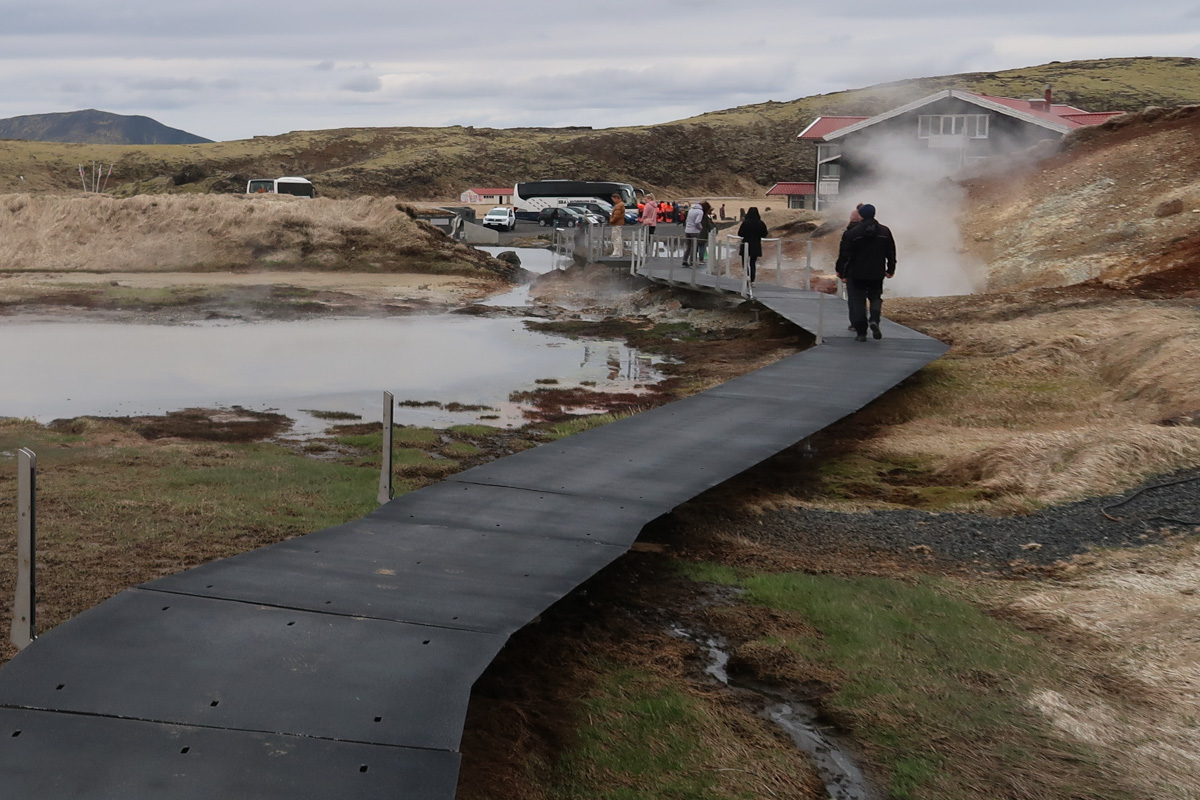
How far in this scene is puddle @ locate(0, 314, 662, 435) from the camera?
15750mm

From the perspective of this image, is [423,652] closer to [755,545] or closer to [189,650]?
[189,650]

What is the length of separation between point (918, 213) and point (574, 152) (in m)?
88.9

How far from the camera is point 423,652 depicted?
18.6 feet

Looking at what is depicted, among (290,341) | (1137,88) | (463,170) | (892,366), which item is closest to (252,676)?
(892,366)

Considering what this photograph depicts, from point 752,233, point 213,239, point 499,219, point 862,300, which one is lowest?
point 862,300

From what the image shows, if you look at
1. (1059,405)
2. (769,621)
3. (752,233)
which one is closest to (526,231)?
(752,233)

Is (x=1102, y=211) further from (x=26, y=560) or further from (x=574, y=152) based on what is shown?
(x=574, y=152)

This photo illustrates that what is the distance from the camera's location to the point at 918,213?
35.0 meters

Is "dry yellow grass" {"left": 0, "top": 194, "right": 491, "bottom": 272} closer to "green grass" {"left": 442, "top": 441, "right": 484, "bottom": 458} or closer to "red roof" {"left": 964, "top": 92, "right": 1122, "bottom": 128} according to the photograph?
"red roof" {"left": 964, "top": 92, "right": 1122, "bottom": 128}

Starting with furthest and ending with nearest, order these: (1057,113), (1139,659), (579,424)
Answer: (1057,113), (579,424), (1139,659)

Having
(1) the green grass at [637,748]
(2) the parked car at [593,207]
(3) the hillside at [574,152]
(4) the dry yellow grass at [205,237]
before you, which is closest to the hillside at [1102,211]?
(4) the dry yellow grass at [205,237]

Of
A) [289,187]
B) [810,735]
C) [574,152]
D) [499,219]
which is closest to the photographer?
[810,735]

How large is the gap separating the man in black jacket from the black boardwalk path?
776cm

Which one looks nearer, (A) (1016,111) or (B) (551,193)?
(A) (1016,111)
